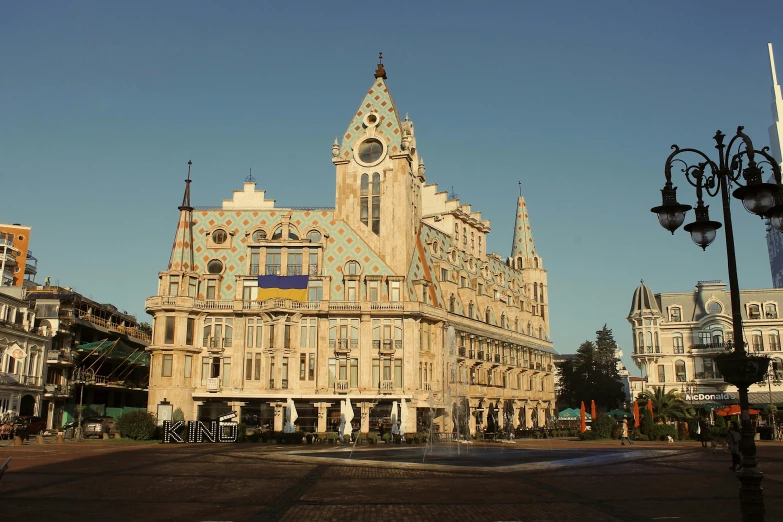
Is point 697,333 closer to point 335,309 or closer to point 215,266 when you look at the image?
point 335,309

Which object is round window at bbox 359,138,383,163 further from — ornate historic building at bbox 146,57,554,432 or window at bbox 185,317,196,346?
window at bbox 185,317,196,346

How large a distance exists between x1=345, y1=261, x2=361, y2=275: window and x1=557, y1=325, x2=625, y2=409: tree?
4608 centimetres

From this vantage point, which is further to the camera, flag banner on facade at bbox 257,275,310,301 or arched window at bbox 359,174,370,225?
arched window at bbox 359,174,370,225

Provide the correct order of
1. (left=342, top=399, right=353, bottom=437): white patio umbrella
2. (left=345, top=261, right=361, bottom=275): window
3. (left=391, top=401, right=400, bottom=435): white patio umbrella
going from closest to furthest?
(left=391, top=401, right=400, bottom=435): white patio umbrella < (left=342, top=399, right=353, bottom=437): white patio umbrella < (left=345, top=261, right=361, bottom=275): window

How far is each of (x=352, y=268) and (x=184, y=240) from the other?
578 inches

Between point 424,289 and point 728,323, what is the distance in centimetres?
3773

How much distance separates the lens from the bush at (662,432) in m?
49.8

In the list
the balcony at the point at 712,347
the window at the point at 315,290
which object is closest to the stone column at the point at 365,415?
the window at the point at 315,290

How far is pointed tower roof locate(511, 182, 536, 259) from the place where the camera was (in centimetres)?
8700

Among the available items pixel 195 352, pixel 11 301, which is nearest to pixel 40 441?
pixel 195 352

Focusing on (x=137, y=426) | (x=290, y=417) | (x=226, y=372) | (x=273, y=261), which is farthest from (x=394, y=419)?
(x=137, y=426)

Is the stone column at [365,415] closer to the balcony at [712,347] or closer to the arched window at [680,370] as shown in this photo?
the arched window at [680,370]

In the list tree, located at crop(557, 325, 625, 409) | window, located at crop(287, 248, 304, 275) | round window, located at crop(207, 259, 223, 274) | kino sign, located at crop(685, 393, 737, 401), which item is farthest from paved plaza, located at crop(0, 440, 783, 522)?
tree, located at crop(557, 325, 625, 409)

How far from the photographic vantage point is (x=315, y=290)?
2400 inches
